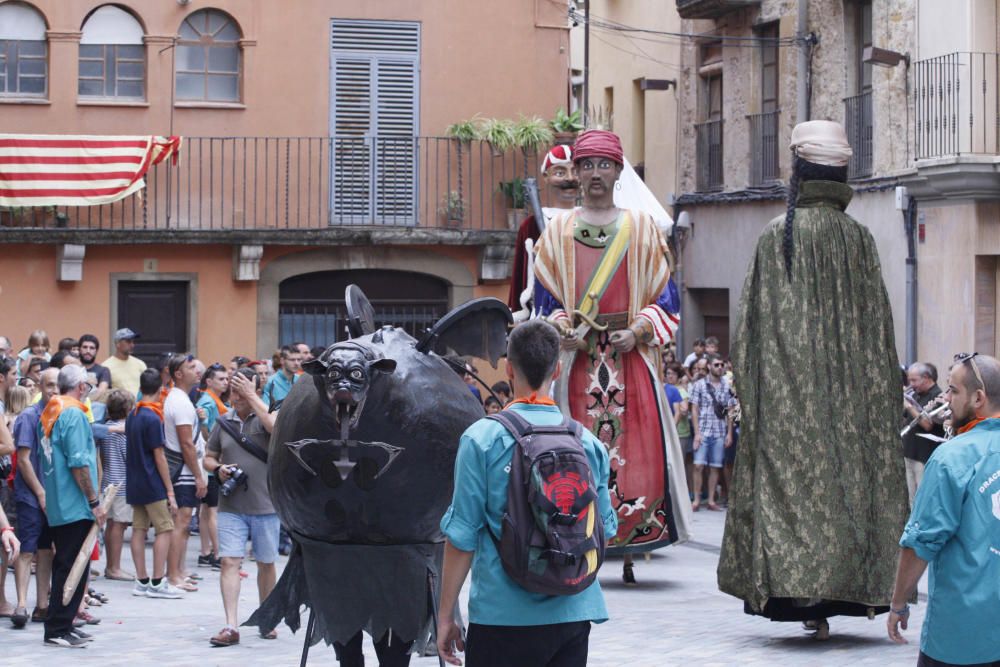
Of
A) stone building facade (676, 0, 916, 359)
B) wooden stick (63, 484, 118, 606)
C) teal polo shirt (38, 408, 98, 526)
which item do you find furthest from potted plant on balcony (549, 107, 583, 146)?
wooden stick (63, 484, 118, 606)

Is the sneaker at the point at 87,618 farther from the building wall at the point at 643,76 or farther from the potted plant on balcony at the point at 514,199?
the building wall at the point at 643,76

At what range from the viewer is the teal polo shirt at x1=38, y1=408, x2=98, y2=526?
1027 centimetres

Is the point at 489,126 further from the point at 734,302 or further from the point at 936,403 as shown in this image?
the point at 936,403

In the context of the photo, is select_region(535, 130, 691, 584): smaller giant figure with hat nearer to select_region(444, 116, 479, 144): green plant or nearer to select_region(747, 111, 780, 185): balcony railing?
select_region(444, 116, 479, 144): green plant

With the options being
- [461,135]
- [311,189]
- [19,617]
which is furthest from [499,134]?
[19,617]

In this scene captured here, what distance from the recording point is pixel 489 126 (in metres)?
22.2

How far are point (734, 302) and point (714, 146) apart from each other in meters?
2.58

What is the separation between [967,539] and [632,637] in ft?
12.7

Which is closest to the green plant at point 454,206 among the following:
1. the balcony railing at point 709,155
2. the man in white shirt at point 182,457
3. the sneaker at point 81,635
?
the balcony railing at point 709,155

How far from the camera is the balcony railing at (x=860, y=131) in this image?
927 inches

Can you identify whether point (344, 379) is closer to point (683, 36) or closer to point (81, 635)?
point (81, 635)

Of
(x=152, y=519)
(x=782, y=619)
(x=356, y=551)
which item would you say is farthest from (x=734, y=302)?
(x=356, y=551)

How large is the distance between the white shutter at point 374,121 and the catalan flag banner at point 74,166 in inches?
90.1

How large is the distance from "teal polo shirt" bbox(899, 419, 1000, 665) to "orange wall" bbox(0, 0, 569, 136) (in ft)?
55.6
